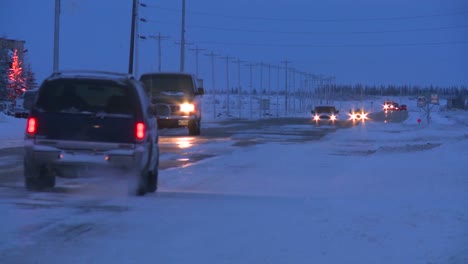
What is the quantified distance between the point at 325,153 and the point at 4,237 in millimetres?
15901

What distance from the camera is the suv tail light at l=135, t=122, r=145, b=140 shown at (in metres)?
10.9

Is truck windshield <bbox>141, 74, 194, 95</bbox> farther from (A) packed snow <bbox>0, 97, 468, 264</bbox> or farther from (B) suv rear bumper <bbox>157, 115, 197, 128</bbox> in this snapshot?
(A) packed snow <bbox>0, 97, 468, 264</bbox>

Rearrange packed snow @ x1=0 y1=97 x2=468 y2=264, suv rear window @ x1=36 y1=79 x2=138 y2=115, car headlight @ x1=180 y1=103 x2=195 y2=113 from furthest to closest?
car headlight @ x1=180 y1=103 x2=195 y2=113
suv rear window @ x1=36 y1=79 x2=138 y2=115
packed snow @ x1=0 y1=97 x2=468 y2=264

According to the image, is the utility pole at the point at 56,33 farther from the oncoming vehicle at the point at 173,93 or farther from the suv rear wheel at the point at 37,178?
the suv rear wheel at the point at 37,178

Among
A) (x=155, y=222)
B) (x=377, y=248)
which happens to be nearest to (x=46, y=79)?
(x=155, y=222)

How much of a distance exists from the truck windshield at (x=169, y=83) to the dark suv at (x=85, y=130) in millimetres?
19180

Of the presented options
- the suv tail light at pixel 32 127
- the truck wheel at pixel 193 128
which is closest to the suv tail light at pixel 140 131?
the suv tail light at pixel 32 127

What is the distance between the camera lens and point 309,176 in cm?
1556

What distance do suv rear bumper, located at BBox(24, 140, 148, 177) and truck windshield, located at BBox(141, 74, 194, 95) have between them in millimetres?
19682

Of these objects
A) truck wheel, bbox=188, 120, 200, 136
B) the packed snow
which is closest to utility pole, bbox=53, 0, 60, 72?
truck wheel, bbox=188, 120, 200, 136

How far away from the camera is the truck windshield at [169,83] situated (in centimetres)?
3050

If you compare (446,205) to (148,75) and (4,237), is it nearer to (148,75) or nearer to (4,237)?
(4,237)

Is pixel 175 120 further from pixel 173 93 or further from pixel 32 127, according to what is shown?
pixel 32 127

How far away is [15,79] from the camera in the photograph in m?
81.4
